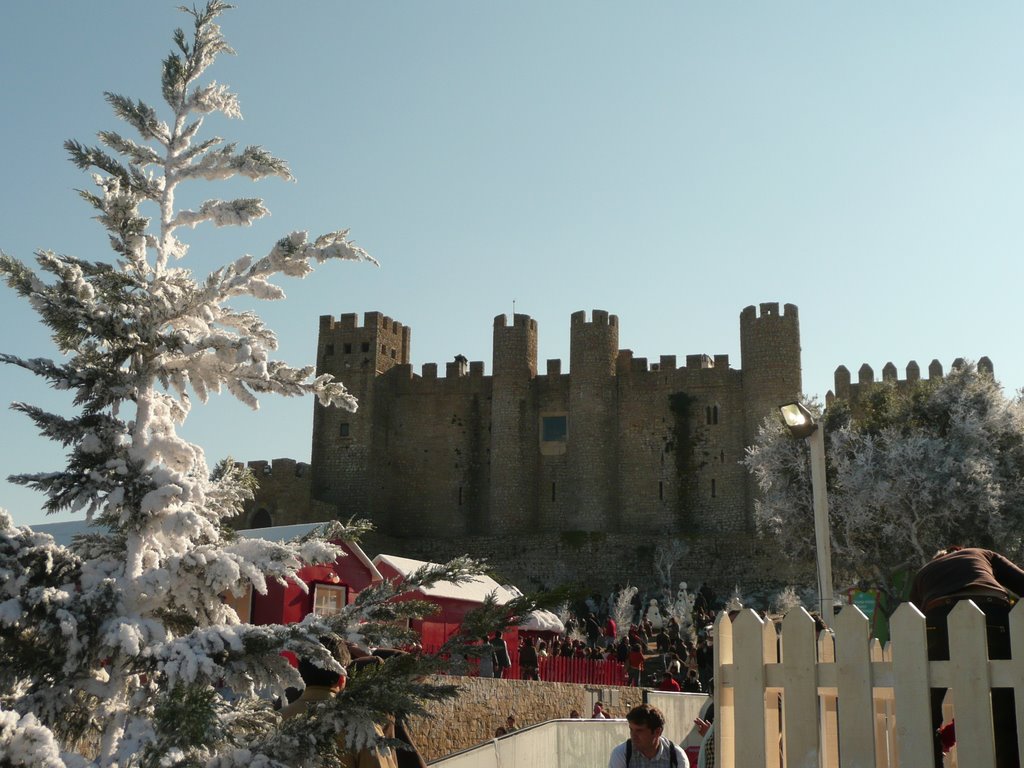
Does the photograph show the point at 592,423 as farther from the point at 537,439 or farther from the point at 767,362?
the point at 767,362

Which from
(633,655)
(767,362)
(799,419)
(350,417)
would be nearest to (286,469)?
(350,417)

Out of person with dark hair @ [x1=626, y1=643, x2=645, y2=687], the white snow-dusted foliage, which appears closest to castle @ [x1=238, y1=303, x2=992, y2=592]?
the white snow-dusted foliage

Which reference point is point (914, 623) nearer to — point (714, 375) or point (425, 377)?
point (714, 375)

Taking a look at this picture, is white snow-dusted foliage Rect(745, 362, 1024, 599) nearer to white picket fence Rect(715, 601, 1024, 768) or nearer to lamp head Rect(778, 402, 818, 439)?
lamp head Rect(778, 402, 818, 439)

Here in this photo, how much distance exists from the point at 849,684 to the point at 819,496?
3581 millimetres

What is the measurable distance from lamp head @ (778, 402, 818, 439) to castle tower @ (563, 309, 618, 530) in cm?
3319

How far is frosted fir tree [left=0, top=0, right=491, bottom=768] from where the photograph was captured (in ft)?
12.6

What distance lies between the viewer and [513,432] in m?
42.3

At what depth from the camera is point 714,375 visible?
41.8 meters

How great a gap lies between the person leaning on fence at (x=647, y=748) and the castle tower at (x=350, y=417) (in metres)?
36.7

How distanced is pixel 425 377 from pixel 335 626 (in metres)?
41.1

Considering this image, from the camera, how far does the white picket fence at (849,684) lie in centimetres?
394

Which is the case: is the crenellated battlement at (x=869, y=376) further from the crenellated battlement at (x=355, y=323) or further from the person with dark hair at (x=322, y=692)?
the person with dark hair at (x=322, y=692)

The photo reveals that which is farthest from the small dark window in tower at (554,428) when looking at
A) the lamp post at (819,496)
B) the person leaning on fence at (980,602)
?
the person leaning on fence at (980,602)
